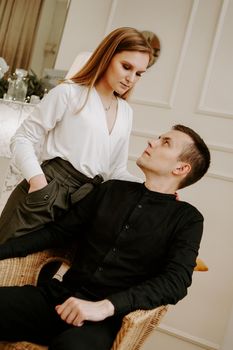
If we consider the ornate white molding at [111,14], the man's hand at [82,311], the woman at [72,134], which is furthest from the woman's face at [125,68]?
the ornate white molding at [111,14]

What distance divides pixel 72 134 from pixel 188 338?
66.2 inches

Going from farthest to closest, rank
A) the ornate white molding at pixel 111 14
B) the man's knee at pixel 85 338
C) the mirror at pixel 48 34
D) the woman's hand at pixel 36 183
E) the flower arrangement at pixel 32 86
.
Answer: the mirror at pixel 48 34
the flower arrangement at pixel 32 86
the ornate white molding at pixel 111 14
the woman's hand at pixel 36 183
the man's knee at pixel 85 338

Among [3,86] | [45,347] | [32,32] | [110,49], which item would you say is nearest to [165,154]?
[110,49]

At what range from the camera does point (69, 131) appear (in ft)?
5.21

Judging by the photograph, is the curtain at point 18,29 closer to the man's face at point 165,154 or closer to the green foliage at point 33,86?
the green foliage at point 33,86

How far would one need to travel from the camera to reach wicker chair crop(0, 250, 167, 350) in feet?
3.91

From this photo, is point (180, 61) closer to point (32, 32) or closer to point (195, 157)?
point (195, 157)

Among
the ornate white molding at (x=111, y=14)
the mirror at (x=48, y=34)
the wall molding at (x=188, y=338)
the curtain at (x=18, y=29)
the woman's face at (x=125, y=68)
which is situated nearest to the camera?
the woman's face at (x=125, y=68)

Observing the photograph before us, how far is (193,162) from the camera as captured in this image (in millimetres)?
1597

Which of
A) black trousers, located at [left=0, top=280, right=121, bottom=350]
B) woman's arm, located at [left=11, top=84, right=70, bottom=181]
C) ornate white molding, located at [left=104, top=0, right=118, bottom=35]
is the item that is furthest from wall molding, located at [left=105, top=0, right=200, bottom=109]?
black trousers, located at [left=0, top=280, right=121, bottom=350]

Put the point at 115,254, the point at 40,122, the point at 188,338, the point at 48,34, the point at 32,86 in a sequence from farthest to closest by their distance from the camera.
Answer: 1. the point at 48,34
2. the point at 32,86
3. the point at 188,338
4. the point at 40,122
5. the point at 115,254

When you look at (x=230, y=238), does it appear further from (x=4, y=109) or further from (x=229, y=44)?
(x=4, y=109)

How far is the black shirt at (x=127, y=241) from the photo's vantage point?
1.37m

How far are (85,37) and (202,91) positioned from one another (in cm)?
109
